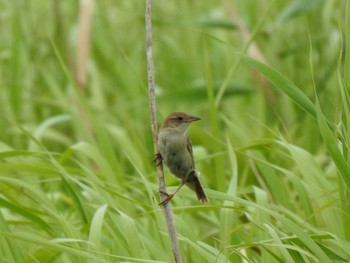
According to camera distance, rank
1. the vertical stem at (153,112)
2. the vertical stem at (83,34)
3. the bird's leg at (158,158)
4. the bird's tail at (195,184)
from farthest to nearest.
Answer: the vertical stem at (83,34) < the bird's tail at (195,184) < the bird's leg at (158,158) < the vertical stem at (153,112)

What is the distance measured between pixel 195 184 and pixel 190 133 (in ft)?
7.77

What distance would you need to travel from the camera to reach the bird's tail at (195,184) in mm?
2930

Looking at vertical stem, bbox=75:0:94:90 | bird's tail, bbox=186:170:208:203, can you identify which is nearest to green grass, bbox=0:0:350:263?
bird's tail, bbox=186:170:208:203

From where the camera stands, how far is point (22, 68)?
20.6ft

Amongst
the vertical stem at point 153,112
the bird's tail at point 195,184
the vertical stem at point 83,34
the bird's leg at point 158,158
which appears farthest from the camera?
the vertical stem at point 83,34

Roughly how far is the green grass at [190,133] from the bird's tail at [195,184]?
8 centimetres

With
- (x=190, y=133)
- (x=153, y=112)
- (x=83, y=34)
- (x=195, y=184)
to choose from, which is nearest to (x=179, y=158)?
(x=195, y=184)

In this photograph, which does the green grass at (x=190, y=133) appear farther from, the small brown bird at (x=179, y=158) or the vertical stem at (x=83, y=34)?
the vertical stem at (x=83, y=34)

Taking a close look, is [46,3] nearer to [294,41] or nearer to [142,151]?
[294,41]

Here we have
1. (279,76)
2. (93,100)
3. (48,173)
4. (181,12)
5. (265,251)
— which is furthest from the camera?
(181,12)

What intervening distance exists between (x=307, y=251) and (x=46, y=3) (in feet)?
16.3

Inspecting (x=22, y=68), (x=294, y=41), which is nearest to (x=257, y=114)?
(x=294, y=41)

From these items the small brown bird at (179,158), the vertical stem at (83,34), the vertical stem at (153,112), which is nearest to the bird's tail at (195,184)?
the small brown bird at (179,158)

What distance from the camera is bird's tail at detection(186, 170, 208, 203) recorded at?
9.61 feet
